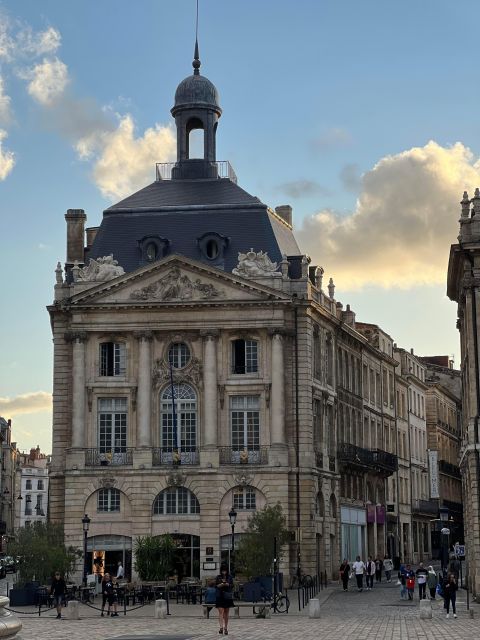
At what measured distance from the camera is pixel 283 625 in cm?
4200

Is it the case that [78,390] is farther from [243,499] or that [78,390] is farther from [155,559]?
[155,559]

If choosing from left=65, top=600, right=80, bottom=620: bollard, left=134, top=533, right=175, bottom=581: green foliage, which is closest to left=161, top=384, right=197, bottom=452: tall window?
left=134, top=533, right=175, bottom=581: green foliage

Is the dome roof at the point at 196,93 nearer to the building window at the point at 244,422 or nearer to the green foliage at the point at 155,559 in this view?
the building window at the point at 244,422

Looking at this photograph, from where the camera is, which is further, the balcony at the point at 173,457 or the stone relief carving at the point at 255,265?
the stone relief carving at the point at 255,265

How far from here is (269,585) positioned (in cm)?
5528

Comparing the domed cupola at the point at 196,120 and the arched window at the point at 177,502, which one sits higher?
the domed cupola at the point at 196,120

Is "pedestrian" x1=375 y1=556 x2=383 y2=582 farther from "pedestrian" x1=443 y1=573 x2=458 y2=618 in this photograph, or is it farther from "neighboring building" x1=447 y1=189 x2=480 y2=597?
"pedestrian" x1=443 y1=573 x2=458 y2=618

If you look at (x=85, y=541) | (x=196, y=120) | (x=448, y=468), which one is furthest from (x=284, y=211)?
(x=448, y=468)

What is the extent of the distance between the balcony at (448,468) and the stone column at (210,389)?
166 ft

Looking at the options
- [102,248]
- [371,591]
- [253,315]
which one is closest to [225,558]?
[371,591]

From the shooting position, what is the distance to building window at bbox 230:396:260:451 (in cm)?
6731

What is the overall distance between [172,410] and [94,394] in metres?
4.07

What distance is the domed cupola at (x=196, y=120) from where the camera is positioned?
74250mm

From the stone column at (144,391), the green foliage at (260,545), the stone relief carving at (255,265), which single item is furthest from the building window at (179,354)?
the green foliage at (260,545)
